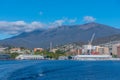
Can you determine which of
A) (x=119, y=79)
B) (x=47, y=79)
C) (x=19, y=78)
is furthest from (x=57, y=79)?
(x=119, y=79)

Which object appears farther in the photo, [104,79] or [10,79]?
[104,79]

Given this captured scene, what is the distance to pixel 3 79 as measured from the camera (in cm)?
4841

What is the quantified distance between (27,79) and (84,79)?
757 cm

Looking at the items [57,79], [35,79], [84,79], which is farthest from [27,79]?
[84,79]

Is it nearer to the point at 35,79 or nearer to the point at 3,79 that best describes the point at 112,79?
the point at 35,79

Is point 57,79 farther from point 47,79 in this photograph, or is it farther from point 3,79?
point 3,79

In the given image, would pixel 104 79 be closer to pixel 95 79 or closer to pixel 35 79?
pixel 95 79

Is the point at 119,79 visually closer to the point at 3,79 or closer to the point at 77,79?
the point at 77,79

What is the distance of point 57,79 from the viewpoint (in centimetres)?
5134

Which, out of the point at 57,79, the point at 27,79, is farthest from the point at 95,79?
the point at 27,79

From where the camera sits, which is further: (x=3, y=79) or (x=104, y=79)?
(x=104, y=79)

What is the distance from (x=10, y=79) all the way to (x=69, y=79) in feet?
24.5

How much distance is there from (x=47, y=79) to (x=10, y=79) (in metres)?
5.05

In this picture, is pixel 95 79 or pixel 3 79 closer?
pixel 3 79
